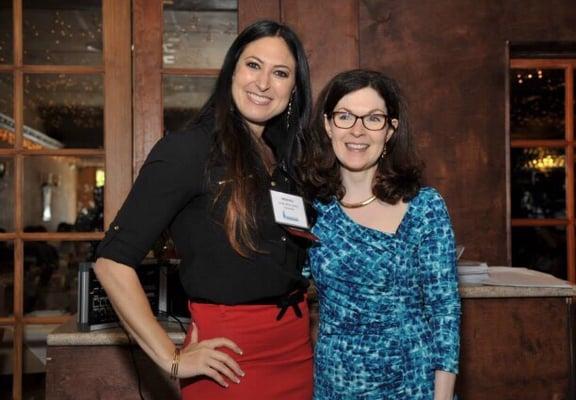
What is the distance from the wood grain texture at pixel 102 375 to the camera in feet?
6.41

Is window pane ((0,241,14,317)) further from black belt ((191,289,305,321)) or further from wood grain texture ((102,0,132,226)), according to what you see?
black belt ((191,289,305,321))

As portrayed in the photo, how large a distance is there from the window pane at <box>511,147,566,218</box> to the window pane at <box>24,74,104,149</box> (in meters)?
4.03

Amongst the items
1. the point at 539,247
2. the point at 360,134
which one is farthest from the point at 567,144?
the point at 360,134

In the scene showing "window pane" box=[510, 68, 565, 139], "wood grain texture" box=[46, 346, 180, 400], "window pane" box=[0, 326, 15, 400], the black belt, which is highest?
"window pane" box=[510, 68, 565, 139]

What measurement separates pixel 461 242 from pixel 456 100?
0.72m

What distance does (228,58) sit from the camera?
1.44 meters

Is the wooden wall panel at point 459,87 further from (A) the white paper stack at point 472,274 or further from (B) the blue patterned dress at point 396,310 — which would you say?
(B) the blue patterned dress at point 396,310

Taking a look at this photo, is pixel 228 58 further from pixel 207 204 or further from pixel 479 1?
pixel 479 1

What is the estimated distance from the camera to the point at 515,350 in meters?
2.27

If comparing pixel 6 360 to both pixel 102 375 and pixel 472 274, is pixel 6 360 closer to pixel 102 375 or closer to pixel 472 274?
pixel 102 375

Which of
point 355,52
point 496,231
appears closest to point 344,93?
point 355,52

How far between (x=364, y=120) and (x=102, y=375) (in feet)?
4.08

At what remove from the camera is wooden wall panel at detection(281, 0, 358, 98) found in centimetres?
297

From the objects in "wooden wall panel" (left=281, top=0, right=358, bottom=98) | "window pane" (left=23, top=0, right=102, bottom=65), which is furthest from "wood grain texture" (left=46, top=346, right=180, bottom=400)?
"window pane" (left=23, top=0, right=102, bottom=65)
